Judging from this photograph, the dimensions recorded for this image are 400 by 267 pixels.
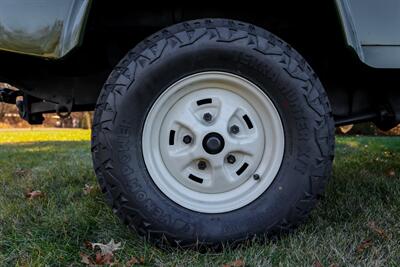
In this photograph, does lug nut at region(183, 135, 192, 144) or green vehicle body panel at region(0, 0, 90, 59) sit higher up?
green vehicle body panel at region(0, 0, 90, 59)

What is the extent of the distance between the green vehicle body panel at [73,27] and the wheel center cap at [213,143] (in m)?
0.64

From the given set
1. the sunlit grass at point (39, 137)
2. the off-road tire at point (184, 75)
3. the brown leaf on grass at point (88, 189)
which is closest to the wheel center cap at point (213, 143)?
the off-road tire at point (184, 75)

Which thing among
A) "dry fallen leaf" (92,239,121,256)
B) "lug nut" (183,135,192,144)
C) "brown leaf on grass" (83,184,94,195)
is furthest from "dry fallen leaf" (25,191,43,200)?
"lug nut" (183,135,192,144)

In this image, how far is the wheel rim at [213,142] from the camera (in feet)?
5.81

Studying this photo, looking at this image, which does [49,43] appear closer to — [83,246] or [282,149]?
[83,246]

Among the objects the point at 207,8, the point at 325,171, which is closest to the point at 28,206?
the point at 207,8

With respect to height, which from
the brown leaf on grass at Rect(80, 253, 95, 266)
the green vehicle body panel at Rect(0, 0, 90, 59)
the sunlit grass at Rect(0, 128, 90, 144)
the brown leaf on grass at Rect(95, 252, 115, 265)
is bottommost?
the sunlit grass at Rect(0, 128, 90, 144)

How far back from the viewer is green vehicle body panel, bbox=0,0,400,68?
173 centimetres

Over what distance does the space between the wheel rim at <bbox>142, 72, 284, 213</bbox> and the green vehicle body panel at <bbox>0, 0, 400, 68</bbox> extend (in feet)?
1.45

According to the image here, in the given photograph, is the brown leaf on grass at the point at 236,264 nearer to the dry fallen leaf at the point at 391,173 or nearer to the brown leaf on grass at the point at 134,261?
the brown leaf on grass at the point at 134,261

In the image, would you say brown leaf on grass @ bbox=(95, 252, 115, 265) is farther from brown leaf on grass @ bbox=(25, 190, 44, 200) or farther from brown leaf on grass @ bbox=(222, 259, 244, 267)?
brown leaf on grass @ bbox=(25, 190, 44, 200)

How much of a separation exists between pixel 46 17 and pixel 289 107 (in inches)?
41.8

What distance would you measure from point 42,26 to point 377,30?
1.41 meters

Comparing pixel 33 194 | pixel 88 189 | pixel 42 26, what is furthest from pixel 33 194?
pixel 42 26
